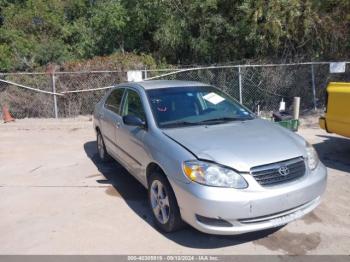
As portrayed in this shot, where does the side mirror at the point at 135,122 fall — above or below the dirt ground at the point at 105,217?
above

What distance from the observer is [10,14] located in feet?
58.5

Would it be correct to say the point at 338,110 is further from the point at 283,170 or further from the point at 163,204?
the point at 163,204

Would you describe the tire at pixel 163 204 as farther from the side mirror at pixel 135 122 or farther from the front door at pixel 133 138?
the side mirror at pixel 135 122

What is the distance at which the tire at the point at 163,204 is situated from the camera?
12.5 feet

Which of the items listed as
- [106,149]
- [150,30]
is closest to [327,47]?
[150,30]

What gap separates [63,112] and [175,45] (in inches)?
179

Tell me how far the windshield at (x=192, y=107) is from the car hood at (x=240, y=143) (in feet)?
0.73

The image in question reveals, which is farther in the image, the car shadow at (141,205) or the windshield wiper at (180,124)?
the windshield wiper at (180,124)

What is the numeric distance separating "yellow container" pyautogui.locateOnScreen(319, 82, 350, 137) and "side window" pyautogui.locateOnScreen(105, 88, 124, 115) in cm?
338

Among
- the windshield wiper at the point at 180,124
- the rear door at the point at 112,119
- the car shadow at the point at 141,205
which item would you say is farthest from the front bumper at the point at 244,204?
the rear door at the point at 112,119

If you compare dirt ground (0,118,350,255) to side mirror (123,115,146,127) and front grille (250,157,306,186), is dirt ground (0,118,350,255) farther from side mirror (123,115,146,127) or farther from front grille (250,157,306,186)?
side mirror (123,115,146,127)

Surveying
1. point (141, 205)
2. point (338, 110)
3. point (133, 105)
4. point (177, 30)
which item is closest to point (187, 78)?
point (177, 30)

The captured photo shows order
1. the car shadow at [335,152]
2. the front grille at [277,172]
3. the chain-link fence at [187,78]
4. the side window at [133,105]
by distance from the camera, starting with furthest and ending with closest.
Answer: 1. the chain-link fence at [187,78]
2. the car shadow at [335,152]
3. the side window at [133,105]
4. the front grille at [277,172]

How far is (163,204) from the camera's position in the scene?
13.1ft
